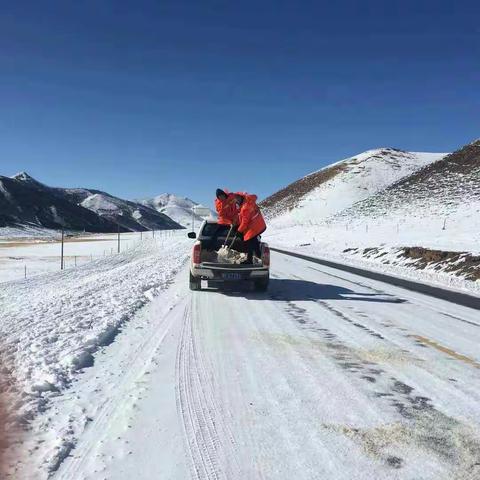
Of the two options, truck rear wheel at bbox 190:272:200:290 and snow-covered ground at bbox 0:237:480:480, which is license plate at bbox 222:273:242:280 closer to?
truck rear wheel at bbox 190:272:200:290

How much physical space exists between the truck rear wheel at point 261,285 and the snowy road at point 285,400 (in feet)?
10.9

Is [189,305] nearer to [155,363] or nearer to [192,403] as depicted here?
[155,363]

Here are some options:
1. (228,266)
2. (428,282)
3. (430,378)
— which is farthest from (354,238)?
(430,378)

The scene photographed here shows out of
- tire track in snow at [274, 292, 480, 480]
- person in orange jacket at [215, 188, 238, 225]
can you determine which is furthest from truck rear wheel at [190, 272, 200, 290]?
tire track in snow at [274, 292, 480, 480]

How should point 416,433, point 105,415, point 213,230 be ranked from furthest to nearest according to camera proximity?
point 213,230 < point 105,415 < point 416,433

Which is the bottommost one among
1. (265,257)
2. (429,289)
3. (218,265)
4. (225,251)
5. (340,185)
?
(429,289)

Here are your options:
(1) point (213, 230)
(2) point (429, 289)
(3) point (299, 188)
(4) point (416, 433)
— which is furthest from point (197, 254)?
(3) point (299, 188)

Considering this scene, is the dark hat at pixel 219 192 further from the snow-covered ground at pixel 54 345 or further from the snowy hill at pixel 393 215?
the snowy hill at pixel 393 215

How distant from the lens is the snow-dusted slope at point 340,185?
83438 mm

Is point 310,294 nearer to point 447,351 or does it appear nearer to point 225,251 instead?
point 225,251

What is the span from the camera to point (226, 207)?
41.2 ft

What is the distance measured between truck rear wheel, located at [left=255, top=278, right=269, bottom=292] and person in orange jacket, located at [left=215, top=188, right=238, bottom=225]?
155 cm

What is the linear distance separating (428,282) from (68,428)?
14.1 metres

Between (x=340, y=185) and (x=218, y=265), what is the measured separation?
85.8 meters
